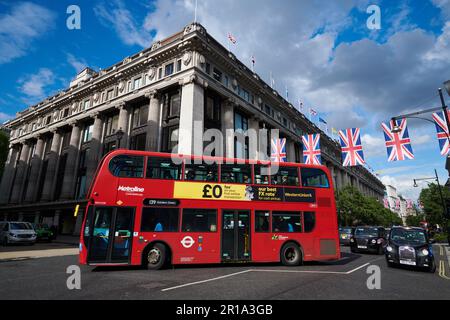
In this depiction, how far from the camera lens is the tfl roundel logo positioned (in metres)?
10.6

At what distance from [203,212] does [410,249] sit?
857cm

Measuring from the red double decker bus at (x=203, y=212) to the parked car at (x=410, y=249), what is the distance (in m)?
2.25

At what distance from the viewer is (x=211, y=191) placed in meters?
Result: 11.2

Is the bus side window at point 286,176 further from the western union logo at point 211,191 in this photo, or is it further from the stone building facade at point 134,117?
the stone building facade at point 134,117

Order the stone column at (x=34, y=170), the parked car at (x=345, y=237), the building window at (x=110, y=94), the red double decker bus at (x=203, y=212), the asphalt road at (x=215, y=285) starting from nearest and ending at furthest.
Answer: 1. the asphalt road at (x=215, y=285)
2. the red double decker bus at (x=203, y=212)
3. the parked car at (x=345, y=237)
4. the building window at (x=110, y=94)
5. the stone column at (x=34, y=170)

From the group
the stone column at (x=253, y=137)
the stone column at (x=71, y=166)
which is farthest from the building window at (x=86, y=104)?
the stone column at (x=253, y=137)

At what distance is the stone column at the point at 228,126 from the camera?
30.3 m

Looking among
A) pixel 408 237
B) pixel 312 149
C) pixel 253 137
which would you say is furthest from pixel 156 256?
pixel 253 137

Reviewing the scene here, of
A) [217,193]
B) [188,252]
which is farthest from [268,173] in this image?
[188,252]

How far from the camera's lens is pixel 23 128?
53781 millimetres

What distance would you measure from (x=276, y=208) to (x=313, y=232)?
6.68 ft

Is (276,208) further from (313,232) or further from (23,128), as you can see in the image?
(23,128)

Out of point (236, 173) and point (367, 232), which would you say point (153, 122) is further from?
point (367, 232)
